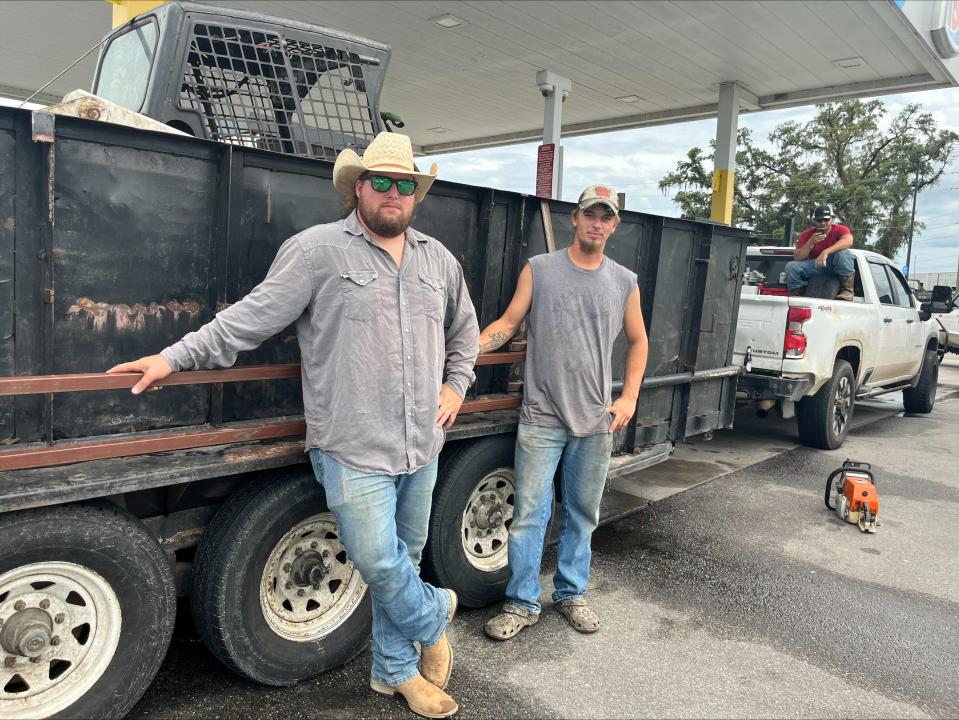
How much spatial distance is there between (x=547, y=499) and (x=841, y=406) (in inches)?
214

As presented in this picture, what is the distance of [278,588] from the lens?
9.41ft

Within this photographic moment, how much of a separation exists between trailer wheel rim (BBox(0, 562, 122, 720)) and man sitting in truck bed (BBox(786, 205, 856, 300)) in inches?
285

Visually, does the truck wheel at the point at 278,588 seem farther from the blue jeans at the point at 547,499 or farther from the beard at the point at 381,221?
the beard at the point at 381,221

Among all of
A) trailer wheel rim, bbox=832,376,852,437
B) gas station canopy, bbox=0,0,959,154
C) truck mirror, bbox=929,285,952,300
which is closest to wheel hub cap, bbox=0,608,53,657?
trailer wheel rim, bbox=832,376,852,437

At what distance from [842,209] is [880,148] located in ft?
13.7

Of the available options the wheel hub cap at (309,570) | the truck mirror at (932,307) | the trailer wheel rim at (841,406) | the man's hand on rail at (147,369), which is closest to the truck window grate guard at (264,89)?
the man's hand on rail at (147,369)

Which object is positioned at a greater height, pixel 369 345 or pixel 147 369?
pixel 369 345

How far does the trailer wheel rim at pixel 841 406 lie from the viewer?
746 centimetres

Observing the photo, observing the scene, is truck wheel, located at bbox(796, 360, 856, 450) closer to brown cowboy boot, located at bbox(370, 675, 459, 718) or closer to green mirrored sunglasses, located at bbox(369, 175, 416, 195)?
brown cowboy boot, located at bbox(370, 675, 459, 718)

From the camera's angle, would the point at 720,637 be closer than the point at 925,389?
Yes

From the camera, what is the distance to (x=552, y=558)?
4.38m

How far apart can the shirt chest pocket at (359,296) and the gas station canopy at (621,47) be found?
835 centimetres

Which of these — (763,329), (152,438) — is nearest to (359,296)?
(152,438)

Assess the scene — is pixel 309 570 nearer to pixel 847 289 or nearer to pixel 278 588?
pixel 278 588
